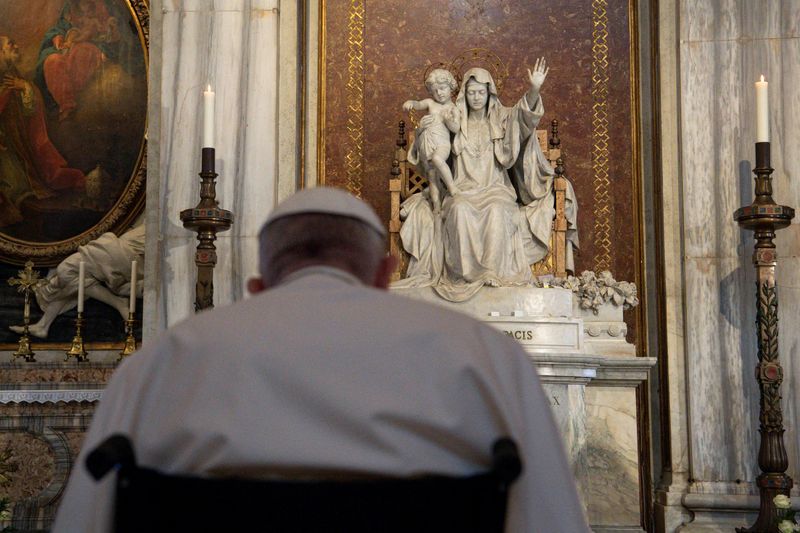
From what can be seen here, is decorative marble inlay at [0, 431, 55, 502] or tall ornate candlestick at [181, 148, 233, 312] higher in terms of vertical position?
tall ornate candlestick at [181, 148, 233, 312]

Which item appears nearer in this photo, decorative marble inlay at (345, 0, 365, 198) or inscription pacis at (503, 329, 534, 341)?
inscription pacis at (503, 329, 534, 341)

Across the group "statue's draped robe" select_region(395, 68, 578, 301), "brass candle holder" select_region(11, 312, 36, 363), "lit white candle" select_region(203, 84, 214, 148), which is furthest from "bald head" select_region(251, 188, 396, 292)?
"brass candle holder" select_region(11, 312, 36, 363)

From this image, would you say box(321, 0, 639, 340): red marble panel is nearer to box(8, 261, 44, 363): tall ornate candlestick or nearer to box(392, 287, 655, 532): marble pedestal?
box(392, 287, 655, 532): marble pedestal

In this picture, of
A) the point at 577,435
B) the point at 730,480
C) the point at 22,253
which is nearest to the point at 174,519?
the point at 577,435

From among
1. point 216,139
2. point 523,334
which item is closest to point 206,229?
point 216,139

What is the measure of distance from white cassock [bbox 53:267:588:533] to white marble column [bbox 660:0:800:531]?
4.71 meters

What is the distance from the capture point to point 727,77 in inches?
259

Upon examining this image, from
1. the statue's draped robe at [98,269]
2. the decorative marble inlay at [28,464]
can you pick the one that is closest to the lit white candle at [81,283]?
the statue's draped robe at [98,269]

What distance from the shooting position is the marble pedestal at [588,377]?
563cm

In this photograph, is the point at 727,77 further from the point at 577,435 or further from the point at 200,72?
the point at 200,72

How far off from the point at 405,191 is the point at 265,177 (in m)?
0.88

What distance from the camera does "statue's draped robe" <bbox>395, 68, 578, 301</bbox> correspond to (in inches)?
241

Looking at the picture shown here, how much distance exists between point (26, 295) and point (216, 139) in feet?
8.40

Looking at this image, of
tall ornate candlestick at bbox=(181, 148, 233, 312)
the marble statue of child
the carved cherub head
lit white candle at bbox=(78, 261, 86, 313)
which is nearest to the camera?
tall ornate candlestick at bbox=(181, 148, 233, 312)
